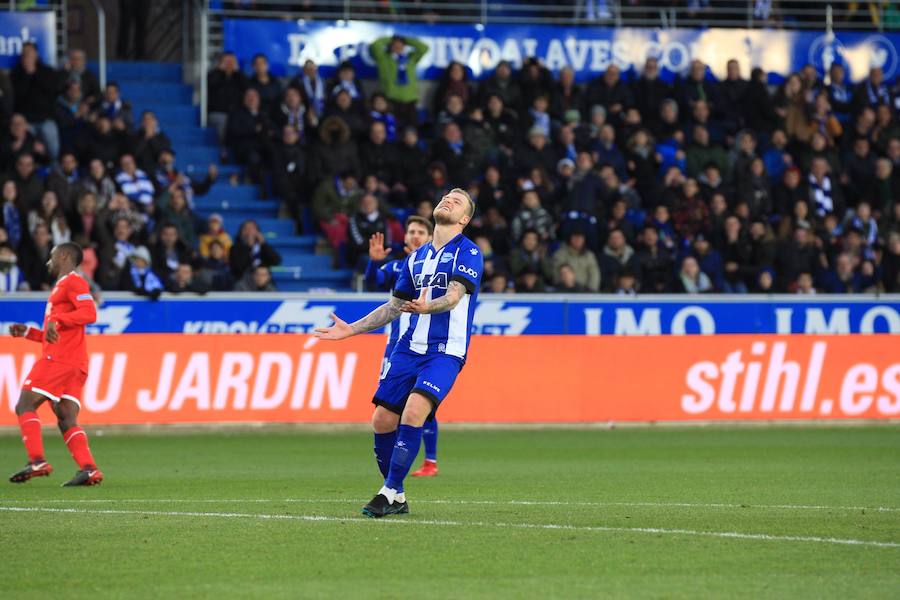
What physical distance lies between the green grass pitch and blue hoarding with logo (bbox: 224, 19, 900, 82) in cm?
1204

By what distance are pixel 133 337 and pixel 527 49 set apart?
11.7 meters

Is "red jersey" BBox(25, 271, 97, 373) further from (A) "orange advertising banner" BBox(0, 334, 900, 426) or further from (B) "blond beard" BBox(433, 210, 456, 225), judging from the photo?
(A) "orange advertising banner" BBox(0, 334, 900, 426)

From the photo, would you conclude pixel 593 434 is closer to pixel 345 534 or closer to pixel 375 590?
pixel 345 534

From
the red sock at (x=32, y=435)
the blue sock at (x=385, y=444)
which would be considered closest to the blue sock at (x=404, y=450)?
the blue sock at (x=385, y=444)

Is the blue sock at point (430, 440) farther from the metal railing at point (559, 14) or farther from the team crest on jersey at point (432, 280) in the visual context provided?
the metal railing at point (559, 14)

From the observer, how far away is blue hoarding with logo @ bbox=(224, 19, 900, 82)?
2683 cm

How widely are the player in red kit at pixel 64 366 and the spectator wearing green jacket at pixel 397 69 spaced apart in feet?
45.1

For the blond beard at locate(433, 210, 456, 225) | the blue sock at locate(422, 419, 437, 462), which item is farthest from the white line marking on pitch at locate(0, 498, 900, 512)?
the blue sock at locate(422, 419, 437, 462)

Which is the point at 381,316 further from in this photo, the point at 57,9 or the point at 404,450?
the point at 57,9

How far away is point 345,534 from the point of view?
9.18 meters

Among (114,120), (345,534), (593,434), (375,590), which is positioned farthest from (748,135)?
(375,590)

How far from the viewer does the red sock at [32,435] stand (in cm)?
1293

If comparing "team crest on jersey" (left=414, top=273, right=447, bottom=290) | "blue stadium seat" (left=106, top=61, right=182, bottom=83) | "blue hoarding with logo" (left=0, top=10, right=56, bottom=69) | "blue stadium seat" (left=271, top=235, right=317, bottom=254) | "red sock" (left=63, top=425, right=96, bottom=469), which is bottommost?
"red sock" (left=63, top=425, right=96, bottom=469)

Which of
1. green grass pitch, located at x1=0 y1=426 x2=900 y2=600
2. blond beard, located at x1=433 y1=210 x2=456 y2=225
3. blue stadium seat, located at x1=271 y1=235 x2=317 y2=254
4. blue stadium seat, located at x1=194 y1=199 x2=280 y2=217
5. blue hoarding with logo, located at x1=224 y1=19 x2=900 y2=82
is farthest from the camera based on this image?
blue hoarding with logo, located at x1=224 y1=19 x2=900 y2=82
